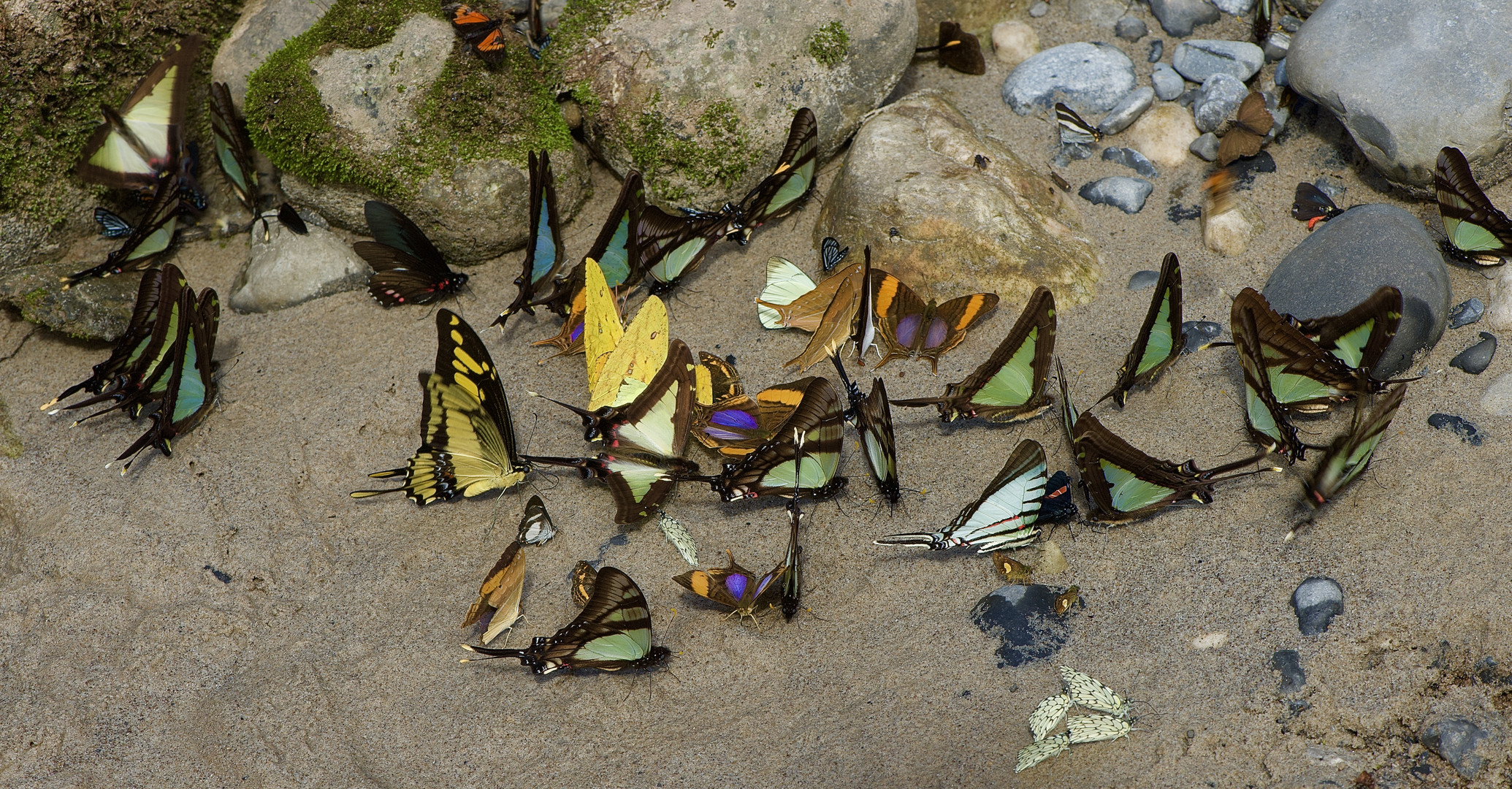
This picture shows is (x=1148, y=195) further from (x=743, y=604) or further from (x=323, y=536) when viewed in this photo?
(x=323, y=536)

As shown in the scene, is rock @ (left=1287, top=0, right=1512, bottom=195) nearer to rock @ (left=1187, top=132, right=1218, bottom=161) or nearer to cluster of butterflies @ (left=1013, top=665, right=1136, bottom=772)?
rock @ (left=1187, top=132, right=1218, bottom=161)

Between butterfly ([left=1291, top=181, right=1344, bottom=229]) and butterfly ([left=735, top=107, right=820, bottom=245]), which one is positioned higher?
butterfly ([left=735, top=107, right=820, bottom=245])

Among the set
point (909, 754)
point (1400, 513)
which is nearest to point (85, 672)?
point (909, 754)

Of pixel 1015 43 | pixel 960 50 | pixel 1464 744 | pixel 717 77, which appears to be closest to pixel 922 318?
pixel 717 77

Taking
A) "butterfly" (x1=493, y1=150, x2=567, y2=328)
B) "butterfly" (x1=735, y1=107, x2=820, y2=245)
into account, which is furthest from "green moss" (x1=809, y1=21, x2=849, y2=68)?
"butterfly" (x1=493, y1=150, x2=567, y2=328)

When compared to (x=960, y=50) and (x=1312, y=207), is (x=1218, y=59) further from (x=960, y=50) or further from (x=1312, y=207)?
(x=960, y=50)
